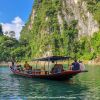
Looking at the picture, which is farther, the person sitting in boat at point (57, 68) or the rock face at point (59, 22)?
the rock face at point (59, 22)

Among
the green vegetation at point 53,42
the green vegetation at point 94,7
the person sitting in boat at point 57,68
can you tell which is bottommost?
the person sitting in boat at point 57,68

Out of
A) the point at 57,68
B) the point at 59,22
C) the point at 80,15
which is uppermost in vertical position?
the point at 80,15

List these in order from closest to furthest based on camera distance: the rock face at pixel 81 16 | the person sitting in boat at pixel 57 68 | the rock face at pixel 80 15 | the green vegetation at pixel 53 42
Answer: the person sitting in boat at pixel 57 68
the green vegetation at pixel 53 42
the rock face at pixel 81 16
the rock face at pixel 80 15

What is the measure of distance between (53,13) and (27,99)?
151580 mm

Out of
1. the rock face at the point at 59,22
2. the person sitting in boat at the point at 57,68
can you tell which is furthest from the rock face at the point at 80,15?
the person sitting in boat at the point at 57,68

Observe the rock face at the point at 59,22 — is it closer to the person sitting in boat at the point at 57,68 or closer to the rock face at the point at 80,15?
the rock face at the point at 80,15

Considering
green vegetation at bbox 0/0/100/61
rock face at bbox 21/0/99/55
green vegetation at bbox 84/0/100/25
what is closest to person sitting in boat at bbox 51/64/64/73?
green vegetation at bbox 0/0/100/61

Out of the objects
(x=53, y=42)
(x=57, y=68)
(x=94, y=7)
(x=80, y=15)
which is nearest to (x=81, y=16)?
(x=80, y=15)

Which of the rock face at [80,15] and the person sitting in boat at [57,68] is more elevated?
the rock face at [80,15]

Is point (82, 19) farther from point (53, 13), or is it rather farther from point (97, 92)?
point (97, 92)

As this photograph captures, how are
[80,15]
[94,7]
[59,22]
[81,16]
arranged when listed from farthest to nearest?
[59,22] → [80,15] → [81,16] → [94,7]

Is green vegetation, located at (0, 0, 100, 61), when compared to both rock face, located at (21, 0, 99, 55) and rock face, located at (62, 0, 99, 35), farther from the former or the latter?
rock face, located at (62, 0, 99, 35)

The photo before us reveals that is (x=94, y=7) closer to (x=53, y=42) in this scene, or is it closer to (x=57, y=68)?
(x=53, y=42)

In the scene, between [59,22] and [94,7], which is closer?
[94,7]
